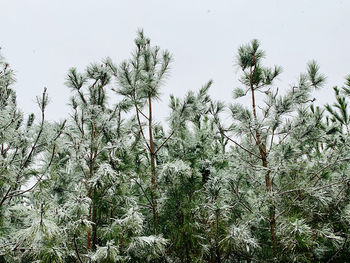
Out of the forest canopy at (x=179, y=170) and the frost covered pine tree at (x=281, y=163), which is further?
the frost covered pine tree at (x=281, y=163)

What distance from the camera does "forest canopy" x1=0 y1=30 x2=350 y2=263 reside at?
11.2 feet

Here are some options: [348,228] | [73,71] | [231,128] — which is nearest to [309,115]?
[231,128]

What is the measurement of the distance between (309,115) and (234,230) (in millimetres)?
2126

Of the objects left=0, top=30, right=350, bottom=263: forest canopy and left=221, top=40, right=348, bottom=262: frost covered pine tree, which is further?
left=221, top=40, right=348, bottom=262: frost covered pine tree

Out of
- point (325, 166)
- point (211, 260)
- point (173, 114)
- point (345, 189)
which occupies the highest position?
point (173, 114)

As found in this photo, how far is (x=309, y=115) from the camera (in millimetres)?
4480

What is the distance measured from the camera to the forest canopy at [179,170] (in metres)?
3.41

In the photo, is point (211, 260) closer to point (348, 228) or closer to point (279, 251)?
point (279, 251)

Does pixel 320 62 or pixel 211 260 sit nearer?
pixel 211 260

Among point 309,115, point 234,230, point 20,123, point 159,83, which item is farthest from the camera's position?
point 159,83

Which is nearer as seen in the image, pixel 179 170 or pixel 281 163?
pixel 281 163

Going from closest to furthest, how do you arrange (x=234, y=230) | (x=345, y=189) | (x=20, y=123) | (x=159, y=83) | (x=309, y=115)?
(x=234, y=230) → (x=20, y=123) → (x=345, y=189) → (x=309, y=115) → (x=159, y=83)

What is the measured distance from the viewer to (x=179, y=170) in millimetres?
4086

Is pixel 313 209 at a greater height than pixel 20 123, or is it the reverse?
pixel 20 123
